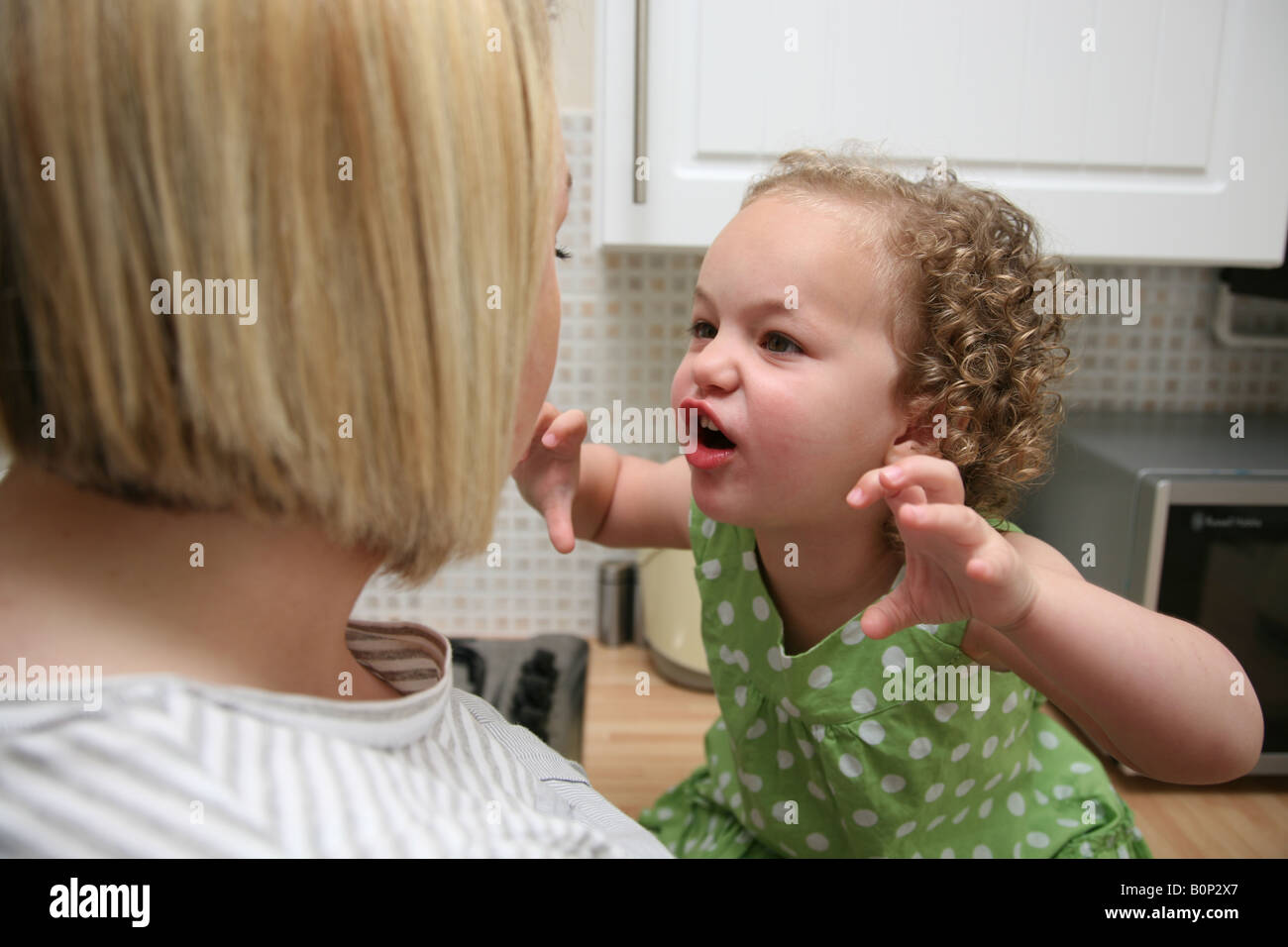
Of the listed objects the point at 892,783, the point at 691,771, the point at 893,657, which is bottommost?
the point at 691,771

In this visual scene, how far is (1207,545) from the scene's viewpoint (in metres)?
1.05

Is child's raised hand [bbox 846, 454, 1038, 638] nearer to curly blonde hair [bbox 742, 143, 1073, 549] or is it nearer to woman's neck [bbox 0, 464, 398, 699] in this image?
curly blonde hair [bbox 742, 143, 1073, 549]

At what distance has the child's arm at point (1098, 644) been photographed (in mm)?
574

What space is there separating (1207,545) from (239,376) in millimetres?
1061

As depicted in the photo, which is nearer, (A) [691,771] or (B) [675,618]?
(A) [691,771]

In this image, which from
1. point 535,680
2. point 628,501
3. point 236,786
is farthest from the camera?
point 535,680

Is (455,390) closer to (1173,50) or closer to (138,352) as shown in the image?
(138,352)

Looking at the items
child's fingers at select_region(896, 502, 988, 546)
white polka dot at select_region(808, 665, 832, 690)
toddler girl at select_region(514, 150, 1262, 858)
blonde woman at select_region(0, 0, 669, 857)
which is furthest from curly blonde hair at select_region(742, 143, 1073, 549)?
blonde woman at select_region(0, 0, 669, 857)

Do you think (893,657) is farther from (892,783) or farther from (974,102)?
(974,102)

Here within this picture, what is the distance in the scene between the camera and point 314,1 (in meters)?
0.36

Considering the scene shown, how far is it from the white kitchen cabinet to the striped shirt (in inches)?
30.5

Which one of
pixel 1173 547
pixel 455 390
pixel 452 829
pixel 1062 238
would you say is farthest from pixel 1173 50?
pixel 452 829

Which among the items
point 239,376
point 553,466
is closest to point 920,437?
point 553,466

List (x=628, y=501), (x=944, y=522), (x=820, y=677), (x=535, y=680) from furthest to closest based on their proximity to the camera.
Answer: (x=535, y=680) < (x=628, y=501) < (x=820, y=677) < (x=944, y=522)
